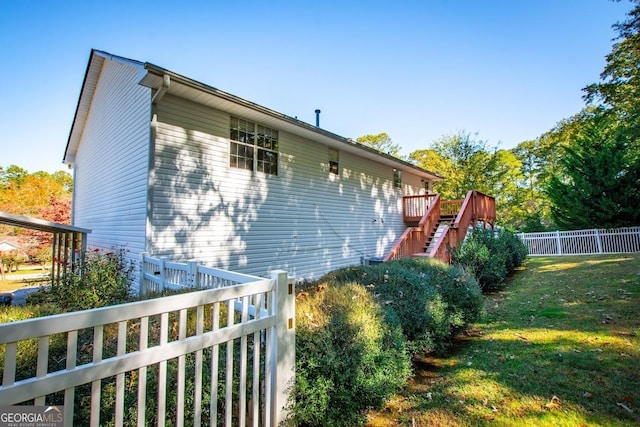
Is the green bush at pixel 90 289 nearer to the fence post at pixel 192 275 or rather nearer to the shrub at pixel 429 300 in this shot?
the fence post at pixel 192 275

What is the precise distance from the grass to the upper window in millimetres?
6332

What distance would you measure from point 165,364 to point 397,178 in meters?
14.0

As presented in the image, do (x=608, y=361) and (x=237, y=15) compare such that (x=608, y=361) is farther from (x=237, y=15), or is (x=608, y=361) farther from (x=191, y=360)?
(x=237, y=15)

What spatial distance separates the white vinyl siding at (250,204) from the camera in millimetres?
6605

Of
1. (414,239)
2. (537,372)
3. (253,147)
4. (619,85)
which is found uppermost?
(619,85)

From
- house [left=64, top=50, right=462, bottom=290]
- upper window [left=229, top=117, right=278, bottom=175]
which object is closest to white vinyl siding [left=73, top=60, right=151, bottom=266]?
house [left=64, top=50, right=462, bottom=290]

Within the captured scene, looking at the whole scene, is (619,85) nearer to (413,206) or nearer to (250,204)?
(413,206)

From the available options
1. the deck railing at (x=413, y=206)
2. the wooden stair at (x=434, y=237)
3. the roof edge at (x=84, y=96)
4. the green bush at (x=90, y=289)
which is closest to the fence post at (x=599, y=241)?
the wooden stair at (x=434, y=237)

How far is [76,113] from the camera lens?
11719 mm

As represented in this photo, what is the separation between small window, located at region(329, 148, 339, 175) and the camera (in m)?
10.9

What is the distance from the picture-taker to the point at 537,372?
135 inches

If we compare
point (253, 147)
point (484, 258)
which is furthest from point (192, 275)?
point (484, 258)

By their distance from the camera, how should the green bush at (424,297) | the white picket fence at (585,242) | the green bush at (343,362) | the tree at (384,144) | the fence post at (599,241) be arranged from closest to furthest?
the green bush at (343,362) → the green bush at (424,297) → the white picket fence at (585,242) → the fence post at (599,241) → the tree at (384,144)

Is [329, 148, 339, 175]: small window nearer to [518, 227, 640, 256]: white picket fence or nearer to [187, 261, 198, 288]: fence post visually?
[187, 261, 198, 288]: fence post
